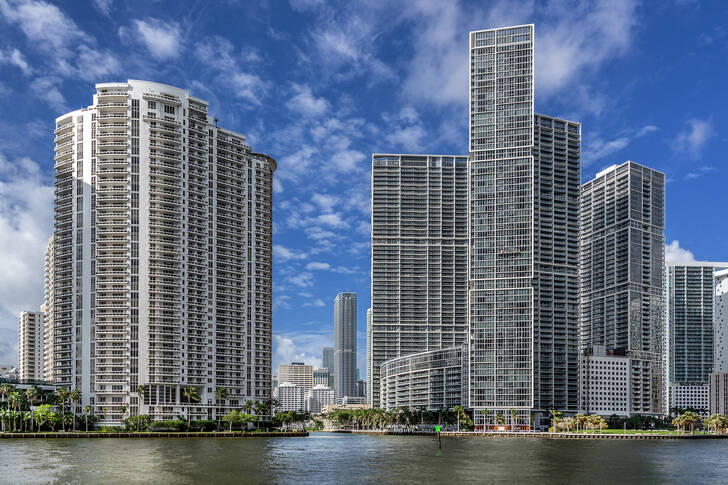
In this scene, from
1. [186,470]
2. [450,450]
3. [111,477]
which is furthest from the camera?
[450,450]

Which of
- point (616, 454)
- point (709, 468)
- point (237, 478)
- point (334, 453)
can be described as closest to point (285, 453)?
point (334, 453)

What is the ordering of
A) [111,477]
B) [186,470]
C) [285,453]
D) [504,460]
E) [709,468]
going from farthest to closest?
1. [285,453]
2. [504,460]
3. [709,468]
4. [186,470]
5. [111,477]

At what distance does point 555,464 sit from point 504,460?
1155cm

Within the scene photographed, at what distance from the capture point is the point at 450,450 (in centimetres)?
18012

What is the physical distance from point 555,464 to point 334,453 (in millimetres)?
54791

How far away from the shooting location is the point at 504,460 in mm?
145875

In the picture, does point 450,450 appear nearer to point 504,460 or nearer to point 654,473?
point 504,460

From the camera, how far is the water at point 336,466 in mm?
108312

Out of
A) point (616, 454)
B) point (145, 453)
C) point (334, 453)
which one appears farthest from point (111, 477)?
point (616, 454)

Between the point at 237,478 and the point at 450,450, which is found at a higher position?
the point at 237,478

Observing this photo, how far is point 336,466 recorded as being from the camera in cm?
13325

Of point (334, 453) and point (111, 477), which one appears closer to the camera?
point (111, 477)

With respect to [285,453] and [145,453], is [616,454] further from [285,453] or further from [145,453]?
[145,453]

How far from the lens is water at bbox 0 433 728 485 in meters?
108
